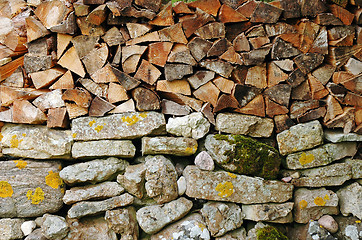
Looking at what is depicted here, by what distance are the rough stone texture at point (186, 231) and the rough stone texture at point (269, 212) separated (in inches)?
20.7

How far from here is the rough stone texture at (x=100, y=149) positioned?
322 centimetres

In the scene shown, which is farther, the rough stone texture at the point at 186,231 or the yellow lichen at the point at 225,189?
the yellow lichen at the point at 225,189

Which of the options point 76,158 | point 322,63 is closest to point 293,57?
point 322,63

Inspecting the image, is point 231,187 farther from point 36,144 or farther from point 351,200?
point 36,144

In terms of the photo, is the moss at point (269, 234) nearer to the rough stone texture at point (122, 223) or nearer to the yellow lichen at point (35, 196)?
the rough stone texture at point (122, 223)

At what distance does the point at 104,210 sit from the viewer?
315 centimetres

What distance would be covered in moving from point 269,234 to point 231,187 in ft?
2.09

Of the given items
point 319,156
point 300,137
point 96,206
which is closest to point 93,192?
point 96,206

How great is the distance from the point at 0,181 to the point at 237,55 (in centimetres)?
283

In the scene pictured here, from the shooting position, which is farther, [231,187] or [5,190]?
[231,187]

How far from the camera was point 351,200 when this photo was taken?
338 centimetres

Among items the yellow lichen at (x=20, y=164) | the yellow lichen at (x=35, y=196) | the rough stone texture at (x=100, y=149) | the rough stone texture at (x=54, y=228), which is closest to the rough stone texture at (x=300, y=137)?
the rough stone texture at (x=100, y=149)

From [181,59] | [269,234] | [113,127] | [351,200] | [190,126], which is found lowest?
[269,234]

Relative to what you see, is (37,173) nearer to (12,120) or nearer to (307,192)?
(12,120)
